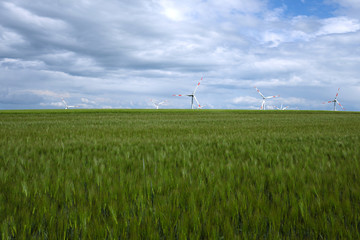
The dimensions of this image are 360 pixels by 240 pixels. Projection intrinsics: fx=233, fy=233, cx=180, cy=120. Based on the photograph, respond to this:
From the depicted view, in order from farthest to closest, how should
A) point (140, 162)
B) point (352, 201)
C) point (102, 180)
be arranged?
point (140, 162) → point (102, 180) → point (352, 201)

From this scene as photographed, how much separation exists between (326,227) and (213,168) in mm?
1851

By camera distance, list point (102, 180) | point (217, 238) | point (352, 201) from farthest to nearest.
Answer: point (102, 180) < point (352, 201) < point (217, 238)

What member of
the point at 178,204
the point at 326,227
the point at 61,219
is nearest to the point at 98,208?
the point at 61,219

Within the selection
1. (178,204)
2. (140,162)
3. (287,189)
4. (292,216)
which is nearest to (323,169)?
(287,189)

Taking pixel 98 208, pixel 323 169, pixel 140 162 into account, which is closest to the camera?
pixel 98 208

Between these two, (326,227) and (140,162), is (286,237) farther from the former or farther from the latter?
(140,162)

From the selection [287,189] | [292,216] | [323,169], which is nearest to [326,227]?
[292,216]

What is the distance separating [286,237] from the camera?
60.9 inches

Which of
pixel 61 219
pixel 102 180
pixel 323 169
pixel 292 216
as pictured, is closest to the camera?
pixel 61 219

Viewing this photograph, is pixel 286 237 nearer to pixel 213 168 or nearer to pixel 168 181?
pixel 168 181

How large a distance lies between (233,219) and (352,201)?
4.13ft

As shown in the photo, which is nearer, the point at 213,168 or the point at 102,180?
the point at 102,180

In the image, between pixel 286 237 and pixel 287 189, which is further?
pixel 287 189

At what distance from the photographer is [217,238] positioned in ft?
4.80
